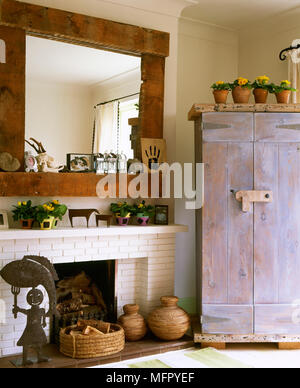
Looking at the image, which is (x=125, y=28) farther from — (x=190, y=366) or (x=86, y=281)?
(x=190, y=366)

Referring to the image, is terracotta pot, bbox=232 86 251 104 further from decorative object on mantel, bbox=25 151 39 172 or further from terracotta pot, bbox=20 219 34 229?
terracotta pot, bbox=20 219 34 229

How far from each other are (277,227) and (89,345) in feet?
5.44

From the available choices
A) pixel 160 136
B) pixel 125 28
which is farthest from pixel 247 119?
pixel 125 28

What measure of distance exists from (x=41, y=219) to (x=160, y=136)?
1293mm

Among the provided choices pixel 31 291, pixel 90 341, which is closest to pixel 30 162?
pixel 31 291

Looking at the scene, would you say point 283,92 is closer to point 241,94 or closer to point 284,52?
point 241,94

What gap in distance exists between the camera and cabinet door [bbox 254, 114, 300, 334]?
3627 millimetres

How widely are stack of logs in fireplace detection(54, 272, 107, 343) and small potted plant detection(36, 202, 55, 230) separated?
588 millimetres

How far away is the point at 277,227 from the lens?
3650 millimetres

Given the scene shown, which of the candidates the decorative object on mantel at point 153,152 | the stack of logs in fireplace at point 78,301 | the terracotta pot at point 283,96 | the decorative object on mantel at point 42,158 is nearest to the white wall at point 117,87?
the decorative object on mantel at point 153,152

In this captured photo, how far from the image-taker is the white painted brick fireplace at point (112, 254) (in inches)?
131

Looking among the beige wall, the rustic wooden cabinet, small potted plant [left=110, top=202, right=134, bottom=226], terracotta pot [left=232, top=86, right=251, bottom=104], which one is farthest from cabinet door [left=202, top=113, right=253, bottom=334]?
the beige wall

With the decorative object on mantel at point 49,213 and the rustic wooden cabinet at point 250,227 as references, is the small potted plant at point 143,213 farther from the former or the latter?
the decorative object on mantel at point 49,213

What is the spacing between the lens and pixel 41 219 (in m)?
3.37
